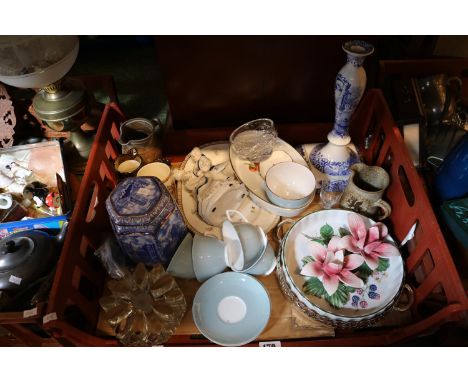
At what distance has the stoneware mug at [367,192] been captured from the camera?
80 cm

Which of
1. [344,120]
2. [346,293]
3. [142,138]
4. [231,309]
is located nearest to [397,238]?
[346,293]

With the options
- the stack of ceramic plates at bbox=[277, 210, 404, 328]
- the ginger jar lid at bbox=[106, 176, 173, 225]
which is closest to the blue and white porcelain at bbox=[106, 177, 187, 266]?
the ginger jar lid at bbox=[106, 176, 173, 225]

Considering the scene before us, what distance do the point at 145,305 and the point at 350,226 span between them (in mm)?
479

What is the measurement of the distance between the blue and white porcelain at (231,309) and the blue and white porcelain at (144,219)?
5.0 inches

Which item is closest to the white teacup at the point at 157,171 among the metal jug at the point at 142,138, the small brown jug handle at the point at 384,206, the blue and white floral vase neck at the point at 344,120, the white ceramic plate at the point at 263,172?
the metal jug at the point at 142,138

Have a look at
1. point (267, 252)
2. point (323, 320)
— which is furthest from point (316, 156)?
point (323, 320)

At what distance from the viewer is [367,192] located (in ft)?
2.58

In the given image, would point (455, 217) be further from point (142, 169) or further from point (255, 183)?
point (142, 169)

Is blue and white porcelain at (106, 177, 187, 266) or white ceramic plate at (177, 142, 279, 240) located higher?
blue and white porcelain at (106, 177, 187, 266)

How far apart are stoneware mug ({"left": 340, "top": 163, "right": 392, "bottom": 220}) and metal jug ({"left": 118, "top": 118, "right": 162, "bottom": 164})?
1.71 ft

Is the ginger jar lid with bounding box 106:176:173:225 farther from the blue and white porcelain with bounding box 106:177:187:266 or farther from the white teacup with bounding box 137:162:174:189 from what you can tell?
the white teacup with bounding box 137:162:174:189

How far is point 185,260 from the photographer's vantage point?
766 millimetres

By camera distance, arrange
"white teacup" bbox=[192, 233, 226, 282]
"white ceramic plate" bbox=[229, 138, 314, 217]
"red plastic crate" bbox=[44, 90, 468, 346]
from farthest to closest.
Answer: "white ceramic plate" bbox=[229, 138, 314, 217], "white teacup" bbox=[192, 233, 226, 282], "red plastic crate" bbox=[44, 90, 468, 346]

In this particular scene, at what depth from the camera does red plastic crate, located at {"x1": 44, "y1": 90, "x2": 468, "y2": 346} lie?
2.02ft
